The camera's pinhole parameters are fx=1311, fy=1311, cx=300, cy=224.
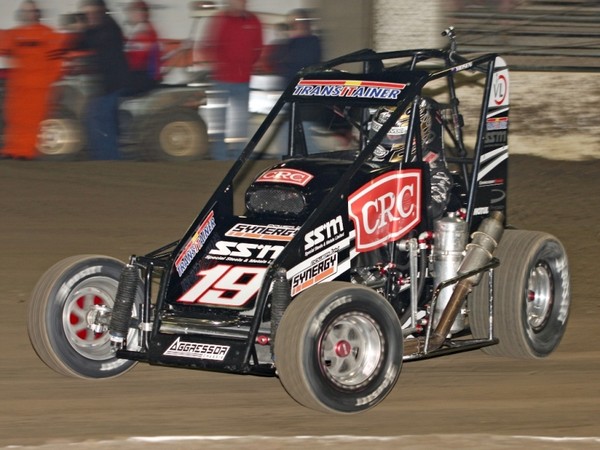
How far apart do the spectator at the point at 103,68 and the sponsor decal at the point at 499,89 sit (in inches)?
262

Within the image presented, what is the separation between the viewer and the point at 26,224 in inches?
468

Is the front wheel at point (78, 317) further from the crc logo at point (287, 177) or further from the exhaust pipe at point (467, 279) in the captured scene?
the exhaust pipe at point (467, 279)

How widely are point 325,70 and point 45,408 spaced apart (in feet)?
9.03

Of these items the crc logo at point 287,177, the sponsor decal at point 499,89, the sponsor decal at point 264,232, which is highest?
the sponsor decal at point 499,89

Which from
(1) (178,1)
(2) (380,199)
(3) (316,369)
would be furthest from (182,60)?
(3) (316,369)

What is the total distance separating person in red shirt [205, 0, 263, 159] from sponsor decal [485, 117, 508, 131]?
645 cm

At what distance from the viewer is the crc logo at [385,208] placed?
22.5ft

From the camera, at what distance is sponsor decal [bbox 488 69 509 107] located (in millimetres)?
7555

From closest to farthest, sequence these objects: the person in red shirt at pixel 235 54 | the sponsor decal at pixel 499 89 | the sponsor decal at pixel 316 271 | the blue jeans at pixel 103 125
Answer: the sponsor decal at pixel 316 271, the sponsor decal at pixel 499 89, the blue jeans at pixel 103 125, the person in red shirt at pixel 235 54

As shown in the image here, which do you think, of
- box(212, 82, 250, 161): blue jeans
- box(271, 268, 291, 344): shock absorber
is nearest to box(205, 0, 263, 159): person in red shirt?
box(212, 82, 250, 161): blue jeans

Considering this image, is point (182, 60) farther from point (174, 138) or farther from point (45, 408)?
point (45, 408)

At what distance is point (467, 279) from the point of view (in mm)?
6988

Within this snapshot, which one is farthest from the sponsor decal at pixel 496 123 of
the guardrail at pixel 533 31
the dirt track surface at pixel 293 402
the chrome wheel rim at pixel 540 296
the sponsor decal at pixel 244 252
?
the guardrail at pixel 533 31

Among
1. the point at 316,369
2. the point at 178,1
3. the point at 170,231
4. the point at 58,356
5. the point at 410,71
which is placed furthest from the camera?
the point at 178,1
